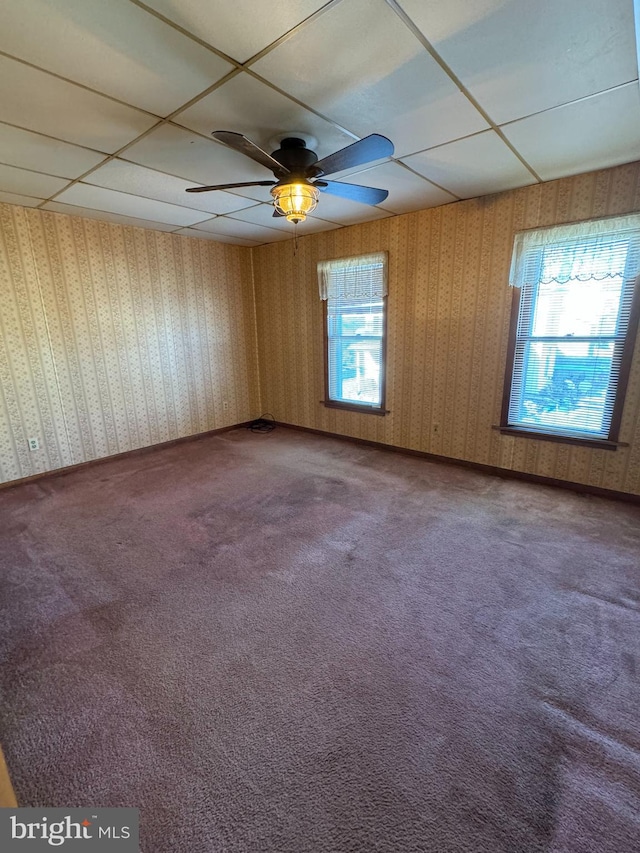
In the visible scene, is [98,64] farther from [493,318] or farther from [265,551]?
[493,318]

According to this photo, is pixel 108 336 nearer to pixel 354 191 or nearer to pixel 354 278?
pixel 354 278

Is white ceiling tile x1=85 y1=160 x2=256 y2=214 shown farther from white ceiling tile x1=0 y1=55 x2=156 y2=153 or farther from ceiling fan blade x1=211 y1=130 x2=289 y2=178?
ceiling fan blade x1=211 y1=130 x2=289 y2=178

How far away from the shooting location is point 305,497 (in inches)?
132

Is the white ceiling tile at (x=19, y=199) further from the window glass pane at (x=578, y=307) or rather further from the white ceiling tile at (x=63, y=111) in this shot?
the window glass pane at (x=578, y=307)

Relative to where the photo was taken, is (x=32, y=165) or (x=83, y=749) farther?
(x=32, y=165)

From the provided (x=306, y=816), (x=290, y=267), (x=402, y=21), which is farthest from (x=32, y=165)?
(x=306, y=816)

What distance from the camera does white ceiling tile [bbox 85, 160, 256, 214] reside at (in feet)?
8.74

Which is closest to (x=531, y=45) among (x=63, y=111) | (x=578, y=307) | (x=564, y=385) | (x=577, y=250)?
(x=577, y=250)

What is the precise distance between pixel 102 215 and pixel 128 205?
53cm

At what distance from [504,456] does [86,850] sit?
3759 millimetres

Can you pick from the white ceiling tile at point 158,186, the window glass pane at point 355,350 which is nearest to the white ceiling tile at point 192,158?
the white ceiling tile at point 158,186

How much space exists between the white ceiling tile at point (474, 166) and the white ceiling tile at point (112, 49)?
1.52 m

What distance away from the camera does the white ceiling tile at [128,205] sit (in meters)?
3.08

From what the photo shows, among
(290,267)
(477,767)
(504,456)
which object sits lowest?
(477,767)
